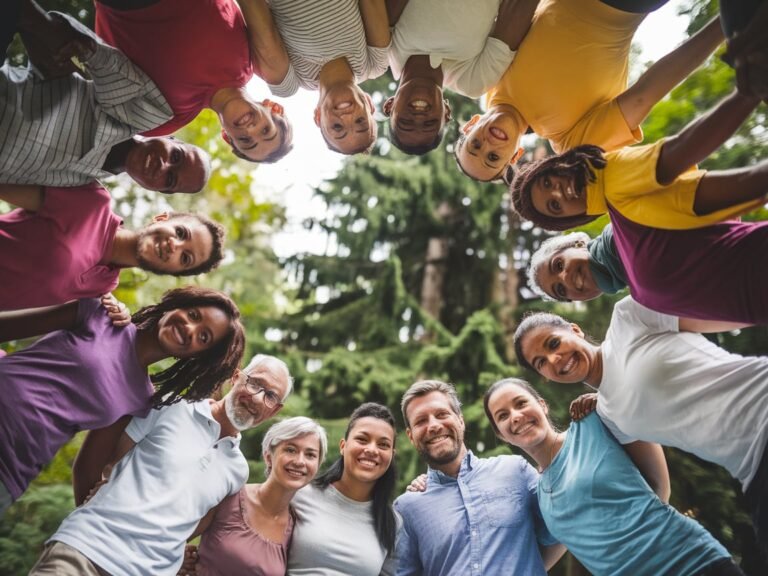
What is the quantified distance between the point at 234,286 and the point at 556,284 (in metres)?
7.60

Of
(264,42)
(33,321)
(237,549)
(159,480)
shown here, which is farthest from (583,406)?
(33,321)

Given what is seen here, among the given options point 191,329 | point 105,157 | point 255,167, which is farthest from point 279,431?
point 255,167

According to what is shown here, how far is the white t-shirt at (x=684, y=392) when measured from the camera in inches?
112

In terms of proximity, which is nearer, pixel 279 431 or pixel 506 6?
pixel 506 6

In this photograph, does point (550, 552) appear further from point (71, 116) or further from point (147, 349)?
point (71, 116)

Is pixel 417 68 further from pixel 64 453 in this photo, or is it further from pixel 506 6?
pixel 64 453

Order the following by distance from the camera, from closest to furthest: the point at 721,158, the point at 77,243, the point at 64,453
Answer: the point at 77,243, the point at 721,158, the point at 64,453

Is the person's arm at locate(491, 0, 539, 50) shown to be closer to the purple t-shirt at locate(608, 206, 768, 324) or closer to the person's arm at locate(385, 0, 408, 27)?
the person's arm at locate(385, 0, 408, 27)

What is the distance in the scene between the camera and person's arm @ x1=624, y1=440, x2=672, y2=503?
358cm

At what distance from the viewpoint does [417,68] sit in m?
3.35

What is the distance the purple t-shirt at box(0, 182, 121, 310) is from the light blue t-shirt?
3021 millimetres

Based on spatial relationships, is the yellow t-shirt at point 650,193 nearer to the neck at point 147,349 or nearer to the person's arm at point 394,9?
the person's arm at point 394,9

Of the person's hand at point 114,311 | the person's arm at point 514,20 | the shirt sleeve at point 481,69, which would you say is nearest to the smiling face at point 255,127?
the shirt sleeve at point 481,69

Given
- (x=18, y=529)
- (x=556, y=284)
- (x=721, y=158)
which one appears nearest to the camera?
(x=556, y=284)
